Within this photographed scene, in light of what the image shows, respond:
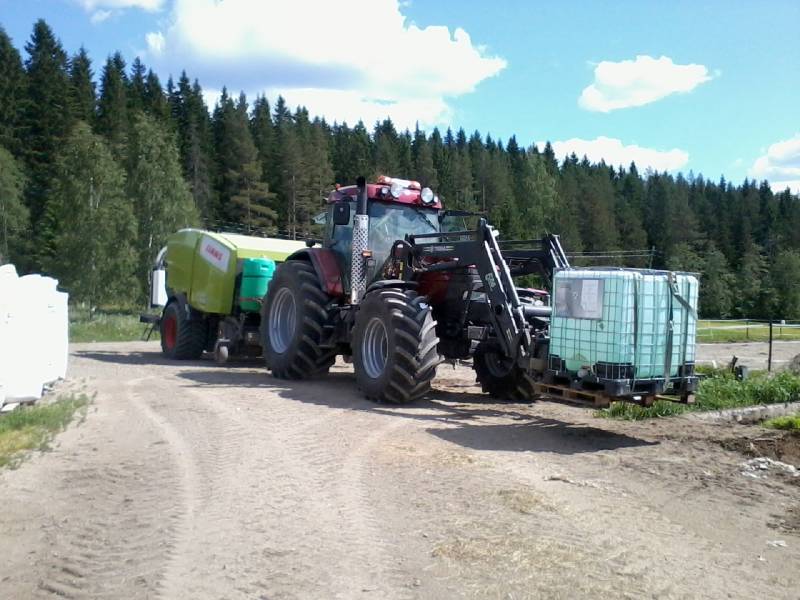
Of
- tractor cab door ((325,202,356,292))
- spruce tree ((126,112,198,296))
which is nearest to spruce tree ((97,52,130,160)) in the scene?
spruce tree ((126,112,198,296))

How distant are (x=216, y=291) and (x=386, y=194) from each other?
5099 mm

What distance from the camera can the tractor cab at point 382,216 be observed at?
12.0 metres

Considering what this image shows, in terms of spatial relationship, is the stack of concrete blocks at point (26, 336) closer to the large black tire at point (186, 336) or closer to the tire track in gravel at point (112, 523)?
the tire track in gravel at point (112, 523)

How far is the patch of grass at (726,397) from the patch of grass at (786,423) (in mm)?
958

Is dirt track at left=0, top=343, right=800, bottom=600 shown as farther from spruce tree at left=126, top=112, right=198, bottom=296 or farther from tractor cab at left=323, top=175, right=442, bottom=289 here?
spruce tree at left=126, top=112, right=198, bottom=296

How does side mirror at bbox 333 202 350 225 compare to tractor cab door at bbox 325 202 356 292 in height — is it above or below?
Result: above

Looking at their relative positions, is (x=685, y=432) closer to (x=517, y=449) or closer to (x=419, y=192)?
(x=517, y=449)

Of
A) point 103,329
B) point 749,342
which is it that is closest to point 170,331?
point 103,329

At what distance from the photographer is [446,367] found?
15812mm

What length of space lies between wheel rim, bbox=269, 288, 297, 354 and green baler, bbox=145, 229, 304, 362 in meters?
1.52

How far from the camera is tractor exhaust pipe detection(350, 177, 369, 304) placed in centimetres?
1155

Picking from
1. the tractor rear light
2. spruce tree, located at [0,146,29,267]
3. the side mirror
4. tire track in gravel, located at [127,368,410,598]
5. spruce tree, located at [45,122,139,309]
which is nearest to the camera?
tire track in gravel, located at [127,368,410,598]

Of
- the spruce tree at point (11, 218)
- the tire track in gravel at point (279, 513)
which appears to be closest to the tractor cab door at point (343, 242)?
the tire track in gravel at point (279, 513)

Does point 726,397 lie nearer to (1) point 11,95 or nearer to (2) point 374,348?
(2) point 374,348
